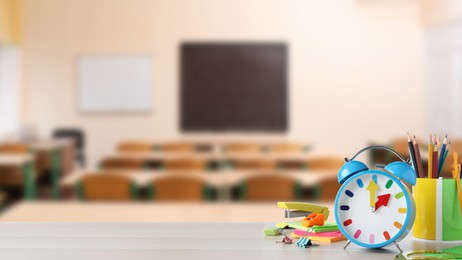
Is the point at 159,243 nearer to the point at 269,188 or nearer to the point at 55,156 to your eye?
the point at 269,188

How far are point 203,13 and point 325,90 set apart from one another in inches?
91.6

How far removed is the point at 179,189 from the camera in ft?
17.3

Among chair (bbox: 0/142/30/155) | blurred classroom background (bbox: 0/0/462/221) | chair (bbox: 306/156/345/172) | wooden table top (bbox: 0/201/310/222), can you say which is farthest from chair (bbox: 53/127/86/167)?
Result: wooden table top (bbox: 0/201/310/222)

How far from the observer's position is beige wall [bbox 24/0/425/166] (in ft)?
36.6

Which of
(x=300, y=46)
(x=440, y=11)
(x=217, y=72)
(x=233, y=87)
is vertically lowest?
(x=233, y=87)

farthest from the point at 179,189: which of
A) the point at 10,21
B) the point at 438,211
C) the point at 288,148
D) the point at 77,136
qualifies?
the point at 10,21

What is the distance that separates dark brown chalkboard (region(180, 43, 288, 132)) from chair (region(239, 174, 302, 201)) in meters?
5.97

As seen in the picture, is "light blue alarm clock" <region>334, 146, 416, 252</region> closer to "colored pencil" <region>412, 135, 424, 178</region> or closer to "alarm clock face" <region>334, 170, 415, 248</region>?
"alarm clock face" <region>334, 170, 415, 248</region>

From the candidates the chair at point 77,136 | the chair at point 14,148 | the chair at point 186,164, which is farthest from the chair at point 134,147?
the chair at point 186,164

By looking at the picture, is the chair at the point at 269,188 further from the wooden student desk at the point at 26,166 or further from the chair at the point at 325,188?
the wooden student desk at the point at 26,166

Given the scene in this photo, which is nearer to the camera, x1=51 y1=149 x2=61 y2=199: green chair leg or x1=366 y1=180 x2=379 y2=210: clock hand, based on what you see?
x1=366 y1=180 x2=379 y2=210: clock hand

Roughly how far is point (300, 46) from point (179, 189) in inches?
250

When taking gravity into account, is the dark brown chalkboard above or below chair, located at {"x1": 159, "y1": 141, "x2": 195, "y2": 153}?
above

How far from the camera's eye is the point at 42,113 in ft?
37.6
